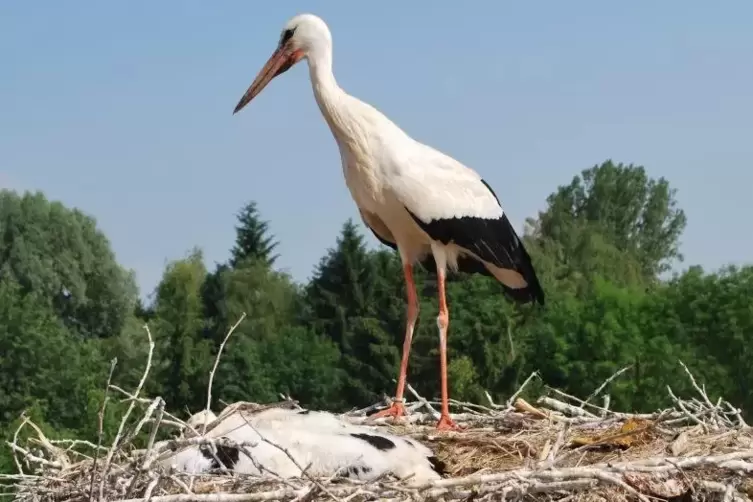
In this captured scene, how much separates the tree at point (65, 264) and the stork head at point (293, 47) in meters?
40.3

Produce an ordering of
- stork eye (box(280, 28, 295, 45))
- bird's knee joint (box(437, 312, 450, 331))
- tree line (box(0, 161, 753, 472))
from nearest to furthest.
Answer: stork eye (box(280, 28, 295, 45)), bird's knee joint (box(437, 312, 450, 331)), tree line (box(0, 161, 753, 472))

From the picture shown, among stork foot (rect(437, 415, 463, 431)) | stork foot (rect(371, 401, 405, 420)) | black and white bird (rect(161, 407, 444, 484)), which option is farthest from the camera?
stork foot (rect(371, 401, 405, 420))

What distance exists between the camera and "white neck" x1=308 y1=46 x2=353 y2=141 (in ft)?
21.6

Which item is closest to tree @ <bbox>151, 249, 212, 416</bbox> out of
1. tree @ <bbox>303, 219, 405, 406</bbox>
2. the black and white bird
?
tree @ <bbox>303, 219, 405, 406</bbox>

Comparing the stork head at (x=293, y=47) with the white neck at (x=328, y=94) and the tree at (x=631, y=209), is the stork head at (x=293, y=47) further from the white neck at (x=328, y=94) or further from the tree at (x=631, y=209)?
the tree at (x=631, y=209)

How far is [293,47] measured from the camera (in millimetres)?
6820

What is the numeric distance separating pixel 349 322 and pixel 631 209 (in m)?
16.2

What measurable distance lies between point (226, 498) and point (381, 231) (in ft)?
9.48

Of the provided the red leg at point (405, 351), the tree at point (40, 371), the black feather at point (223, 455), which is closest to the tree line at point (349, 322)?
the tree at point (40, 371)

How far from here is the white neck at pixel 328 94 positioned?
6.57 metres

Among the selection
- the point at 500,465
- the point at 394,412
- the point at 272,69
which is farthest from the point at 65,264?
the point at 500,465

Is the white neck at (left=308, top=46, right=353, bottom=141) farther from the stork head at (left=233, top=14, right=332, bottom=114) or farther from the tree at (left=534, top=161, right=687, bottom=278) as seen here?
the tree at (left=534, top=161, right=687, bottom=278)

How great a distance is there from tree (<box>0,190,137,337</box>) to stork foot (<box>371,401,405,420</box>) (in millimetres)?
41011

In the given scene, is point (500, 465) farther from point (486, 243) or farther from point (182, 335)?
point (182, 335)
